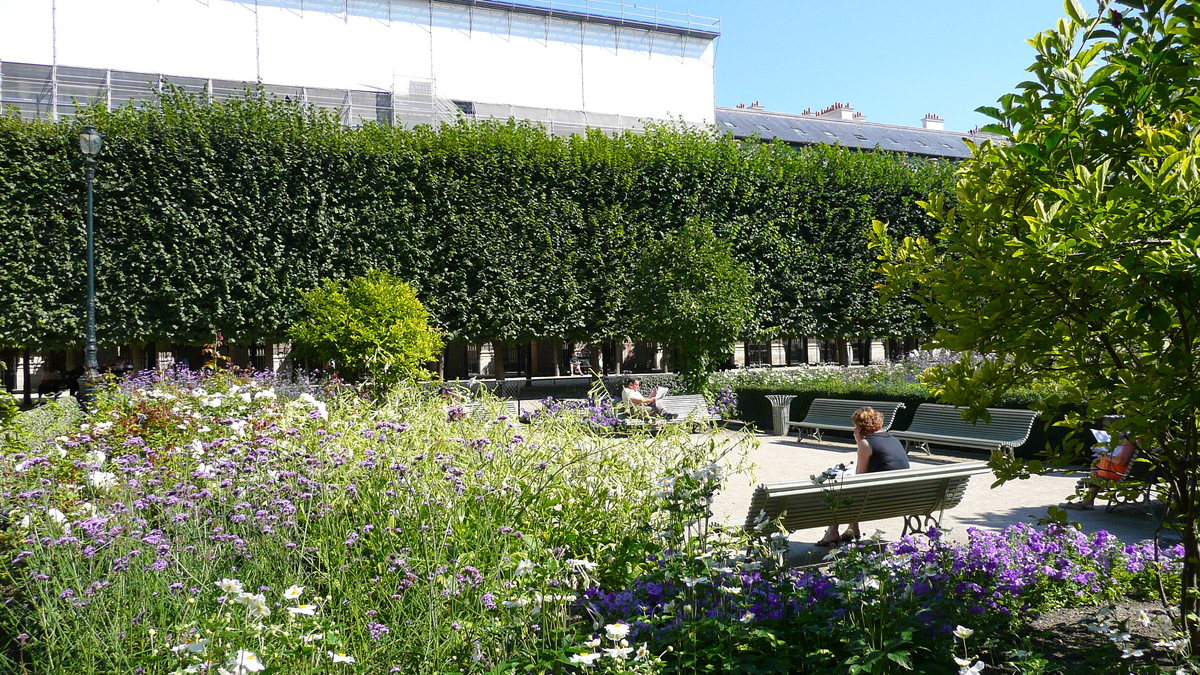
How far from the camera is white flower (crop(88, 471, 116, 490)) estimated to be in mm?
3916

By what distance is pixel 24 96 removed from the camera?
2411cm

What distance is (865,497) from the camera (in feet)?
16.5

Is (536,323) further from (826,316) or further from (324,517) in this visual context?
(324,517)

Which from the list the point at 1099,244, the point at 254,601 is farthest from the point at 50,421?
the point at 1099,244

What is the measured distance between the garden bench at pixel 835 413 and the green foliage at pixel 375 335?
19.9ft

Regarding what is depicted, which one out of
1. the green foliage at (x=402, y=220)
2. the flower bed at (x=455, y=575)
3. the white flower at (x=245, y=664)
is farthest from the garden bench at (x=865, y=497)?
the green foliage at (x=402, y=220)

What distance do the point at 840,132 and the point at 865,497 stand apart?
117ft

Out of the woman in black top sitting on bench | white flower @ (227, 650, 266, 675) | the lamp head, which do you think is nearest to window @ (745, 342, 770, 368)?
the lamp head

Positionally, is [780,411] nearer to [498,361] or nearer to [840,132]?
[498,361]

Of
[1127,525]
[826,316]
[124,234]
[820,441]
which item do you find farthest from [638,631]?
[826,316]

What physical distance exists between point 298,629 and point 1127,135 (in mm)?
3116

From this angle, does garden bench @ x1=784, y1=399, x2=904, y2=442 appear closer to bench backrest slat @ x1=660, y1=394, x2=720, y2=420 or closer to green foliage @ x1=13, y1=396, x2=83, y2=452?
bench backrest slat @ x1=660, y1=394, x2=720, y2=420

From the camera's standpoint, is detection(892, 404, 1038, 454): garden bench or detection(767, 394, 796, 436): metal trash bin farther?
detection(767, 394, 796, 436): metal trash bin

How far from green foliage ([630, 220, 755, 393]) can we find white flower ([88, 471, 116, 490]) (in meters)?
13.1
